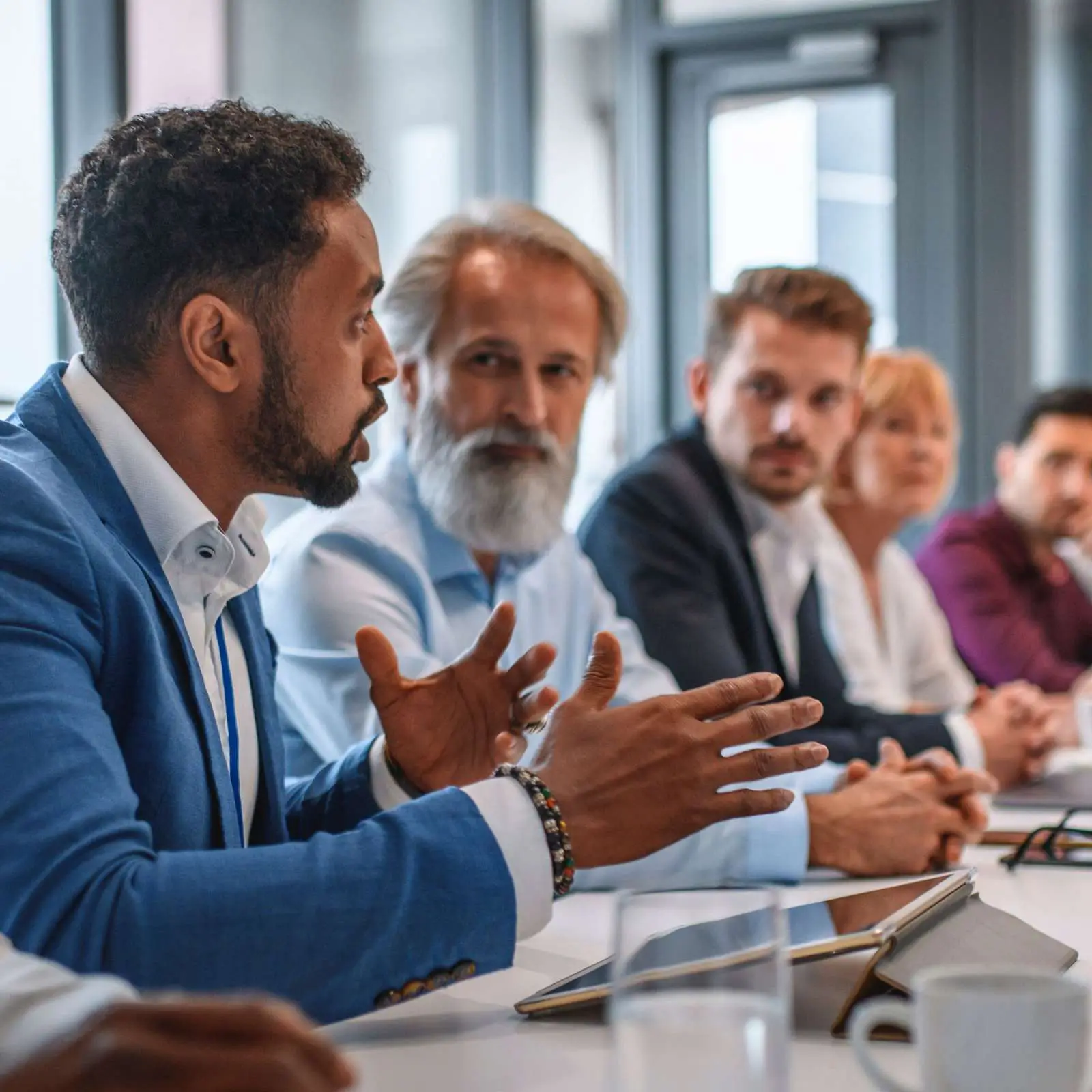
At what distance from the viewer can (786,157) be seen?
537 cm

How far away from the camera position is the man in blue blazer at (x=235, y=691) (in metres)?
0.99

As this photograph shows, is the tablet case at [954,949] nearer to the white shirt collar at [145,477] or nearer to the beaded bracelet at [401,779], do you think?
the beaded bracelet at [401,779]

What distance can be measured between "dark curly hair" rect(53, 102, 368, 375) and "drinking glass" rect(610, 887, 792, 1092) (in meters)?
0.79

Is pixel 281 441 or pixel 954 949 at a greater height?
A: pixel 281 441

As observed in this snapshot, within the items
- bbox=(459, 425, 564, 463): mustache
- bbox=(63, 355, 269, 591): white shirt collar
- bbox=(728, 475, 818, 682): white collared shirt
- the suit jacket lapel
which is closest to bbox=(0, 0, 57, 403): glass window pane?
bbox=(459, 425, 564, 463): mustache

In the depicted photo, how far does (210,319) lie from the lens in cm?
132

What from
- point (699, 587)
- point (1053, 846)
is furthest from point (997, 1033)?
point (699, 587)

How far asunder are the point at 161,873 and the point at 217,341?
Answer: 524mm

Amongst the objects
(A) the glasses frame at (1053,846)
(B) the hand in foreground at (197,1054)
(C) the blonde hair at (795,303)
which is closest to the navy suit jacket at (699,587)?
(C) the blonde hair at (795,303)

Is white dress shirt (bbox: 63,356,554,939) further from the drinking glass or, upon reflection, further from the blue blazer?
the drinking glass

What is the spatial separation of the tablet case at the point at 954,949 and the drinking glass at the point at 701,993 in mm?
306

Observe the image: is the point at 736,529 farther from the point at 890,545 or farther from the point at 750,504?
the point at 890,545

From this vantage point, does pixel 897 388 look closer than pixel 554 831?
No

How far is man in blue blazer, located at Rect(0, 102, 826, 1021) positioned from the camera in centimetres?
99
